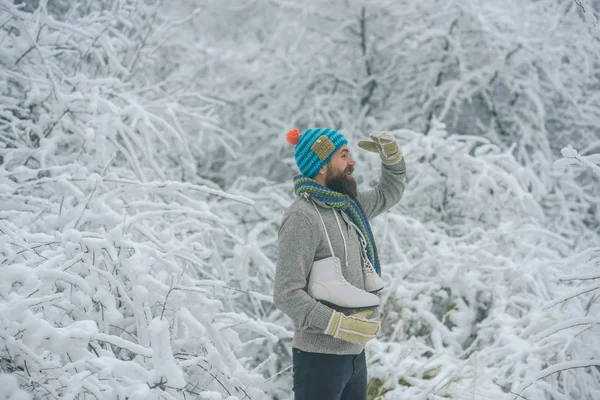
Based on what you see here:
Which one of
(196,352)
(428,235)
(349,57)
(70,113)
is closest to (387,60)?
(349,57)

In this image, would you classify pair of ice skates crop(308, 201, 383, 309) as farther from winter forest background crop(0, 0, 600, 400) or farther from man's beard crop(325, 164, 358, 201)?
winter forest background crop(0, 0, 600, 400)

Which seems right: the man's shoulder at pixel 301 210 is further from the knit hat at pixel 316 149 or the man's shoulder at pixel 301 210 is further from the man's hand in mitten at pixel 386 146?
the man's hand in mitten at pixel 386 146

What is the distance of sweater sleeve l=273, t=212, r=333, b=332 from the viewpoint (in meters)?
1.87

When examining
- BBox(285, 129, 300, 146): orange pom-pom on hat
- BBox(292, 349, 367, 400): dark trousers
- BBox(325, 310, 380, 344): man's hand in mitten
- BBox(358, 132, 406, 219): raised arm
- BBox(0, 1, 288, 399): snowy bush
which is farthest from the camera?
BBox(358, 132, 406, 219): raised arm

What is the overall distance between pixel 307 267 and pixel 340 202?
1.05ft

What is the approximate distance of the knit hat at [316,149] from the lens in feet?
6.88

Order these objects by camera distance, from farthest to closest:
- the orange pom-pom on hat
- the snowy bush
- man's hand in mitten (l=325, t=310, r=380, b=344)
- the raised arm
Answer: the raised arm
the orange pom-pom on hat
man's hand in mitten (l=325, t=310, r=380, b=344)
the snowy bush

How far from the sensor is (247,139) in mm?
7156

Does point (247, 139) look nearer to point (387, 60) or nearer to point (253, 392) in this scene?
point (387, 60)

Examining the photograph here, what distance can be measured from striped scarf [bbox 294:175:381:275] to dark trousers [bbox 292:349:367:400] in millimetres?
458

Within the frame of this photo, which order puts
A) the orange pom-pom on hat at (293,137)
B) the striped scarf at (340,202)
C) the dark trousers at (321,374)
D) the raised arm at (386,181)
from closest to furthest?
the dark trousers at (321,374), the striped scarf at (340,202), the orange pom-pom on hat at (293,137), the raised arm at (386,181)

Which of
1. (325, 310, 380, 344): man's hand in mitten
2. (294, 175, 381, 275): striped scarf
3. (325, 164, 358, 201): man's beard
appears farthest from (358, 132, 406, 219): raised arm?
(325, 310, 380, 344): man's hand in mitten

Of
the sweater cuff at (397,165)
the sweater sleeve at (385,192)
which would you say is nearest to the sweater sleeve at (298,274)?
the sweater sleeve at (385,192)

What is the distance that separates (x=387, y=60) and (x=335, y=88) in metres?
0.81
